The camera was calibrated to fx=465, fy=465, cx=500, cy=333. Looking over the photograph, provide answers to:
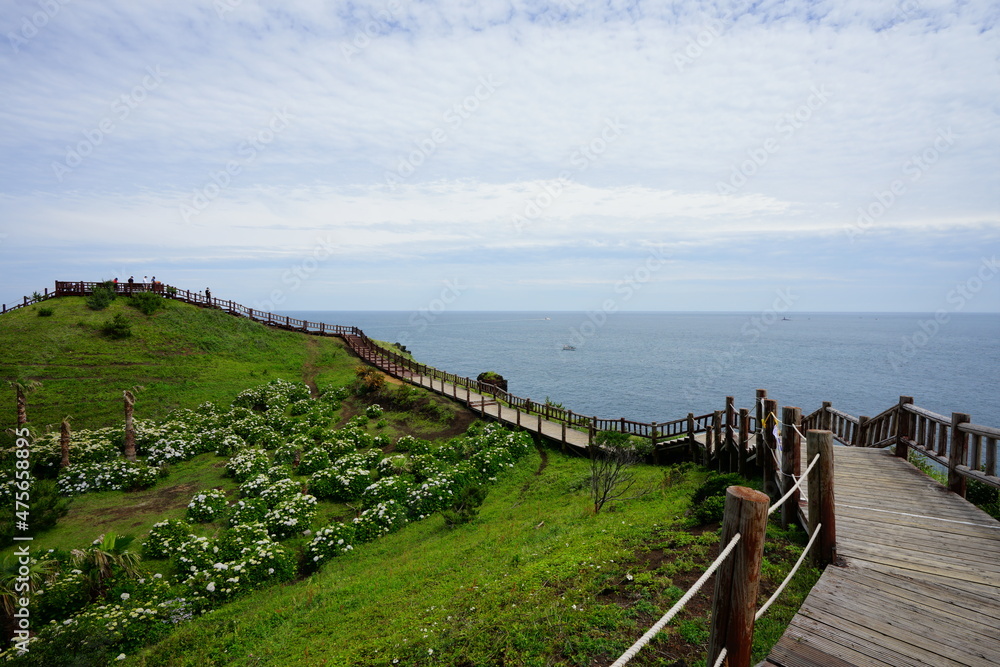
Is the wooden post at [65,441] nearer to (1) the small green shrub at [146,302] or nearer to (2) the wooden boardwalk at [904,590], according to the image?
(1) the small green shrub at [146,302]

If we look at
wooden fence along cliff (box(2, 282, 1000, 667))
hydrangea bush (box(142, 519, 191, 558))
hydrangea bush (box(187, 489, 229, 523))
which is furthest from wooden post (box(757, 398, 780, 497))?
hydrangea bush (box(187, 489, 229, 523))

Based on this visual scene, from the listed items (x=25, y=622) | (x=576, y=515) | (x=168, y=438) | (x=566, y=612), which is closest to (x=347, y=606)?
(x=566, y=612)

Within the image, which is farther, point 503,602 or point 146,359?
point 146,359

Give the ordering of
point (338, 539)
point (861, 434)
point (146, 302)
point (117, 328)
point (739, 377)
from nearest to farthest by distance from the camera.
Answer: point (861, 434)
point (338, 539)
point (117, 328)
point (146, 302)
point (739, 377)

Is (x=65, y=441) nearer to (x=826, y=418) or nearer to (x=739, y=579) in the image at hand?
(x=739, y=579)

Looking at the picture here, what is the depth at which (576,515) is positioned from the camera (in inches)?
526

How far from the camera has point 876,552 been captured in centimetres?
632

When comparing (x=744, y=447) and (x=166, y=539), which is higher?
(x=744, y=447)

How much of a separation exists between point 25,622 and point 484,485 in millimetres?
13302

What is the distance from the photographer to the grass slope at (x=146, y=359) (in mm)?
29531

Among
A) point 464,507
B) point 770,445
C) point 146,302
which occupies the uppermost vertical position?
point 146,302

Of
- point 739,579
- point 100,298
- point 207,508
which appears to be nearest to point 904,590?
point 739,579

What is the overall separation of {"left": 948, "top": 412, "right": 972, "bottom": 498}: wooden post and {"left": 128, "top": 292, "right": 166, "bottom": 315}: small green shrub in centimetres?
5113

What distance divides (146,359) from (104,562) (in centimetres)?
2831
